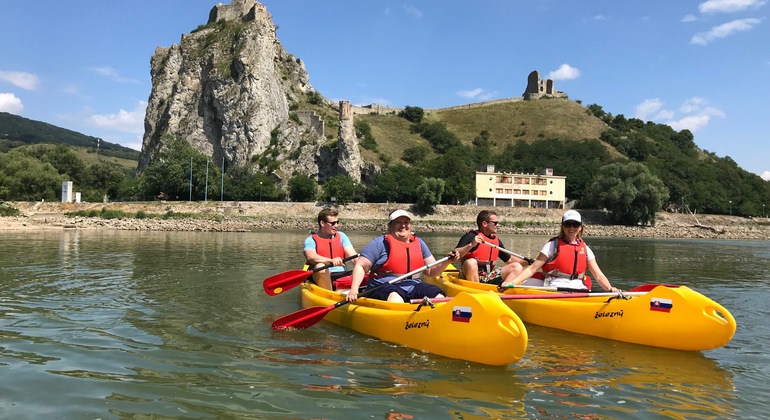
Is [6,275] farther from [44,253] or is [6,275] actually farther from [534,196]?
[534,196]

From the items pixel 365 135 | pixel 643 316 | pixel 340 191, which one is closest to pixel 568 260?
pixel 643 316

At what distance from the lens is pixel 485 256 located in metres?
11.3

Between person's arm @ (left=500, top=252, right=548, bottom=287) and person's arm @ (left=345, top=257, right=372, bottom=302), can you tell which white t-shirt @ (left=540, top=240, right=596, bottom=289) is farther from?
person's arm @ (left=345, top=257, right=372, bottom=302)

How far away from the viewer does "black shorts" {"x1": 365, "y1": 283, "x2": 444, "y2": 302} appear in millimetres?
7703

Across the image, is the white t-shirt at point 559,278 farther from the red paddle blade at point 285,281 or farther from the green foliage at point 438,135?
the green foliage at point 438,135

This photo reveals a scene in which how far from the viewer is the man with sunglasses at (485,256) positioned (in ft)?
33.4

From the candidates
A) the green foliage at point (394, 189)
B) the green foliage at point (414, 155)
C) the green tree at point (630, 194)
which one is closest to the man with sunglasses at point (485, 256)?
the green foliage at point (394, 189)

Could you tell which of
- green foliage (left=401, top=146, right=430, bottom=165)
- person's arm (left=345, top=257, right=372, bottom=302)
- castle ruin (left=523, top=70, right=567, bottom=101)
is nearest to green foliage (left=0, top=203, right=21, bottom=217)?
person's arm (left=345, top=257, right=372, bottom=302)

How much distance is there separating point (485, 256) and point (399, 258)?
12.6 feet

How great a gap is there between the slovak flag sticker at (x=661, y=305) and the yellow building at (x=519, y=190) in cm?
7212

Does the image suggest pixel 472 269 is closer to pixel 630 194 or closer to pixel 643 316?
pixel 643 316

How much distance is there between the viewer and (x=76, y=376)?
558cm

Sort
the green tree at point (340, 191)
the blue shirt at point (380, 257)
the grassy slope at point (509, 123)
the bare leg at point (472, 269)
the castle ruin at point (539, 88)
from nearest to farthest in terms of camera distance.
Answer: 1. the blue shirt at point (380, 257)
2. the bare leg at point (472, 269)
3. the green tree at point (340, 191)
4. the grassy slope at point (509, 123)
5. the castle ruin at point (539, 88)

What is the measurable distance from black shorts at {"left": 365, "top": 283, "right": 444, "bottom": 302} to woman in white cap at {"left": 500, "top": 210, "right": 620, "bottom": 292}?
1.80 meters
